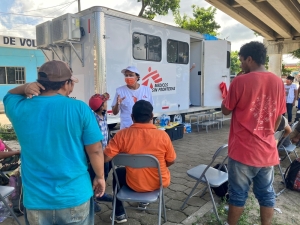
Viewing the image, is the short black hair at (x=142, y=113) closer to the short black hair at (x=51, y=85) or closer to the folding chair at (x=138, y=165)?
the folding chair at (x=138, y=165)

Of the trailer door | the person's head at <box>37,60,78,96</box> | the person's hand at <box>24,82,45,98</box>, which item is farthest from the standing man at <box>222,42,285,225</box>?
the trailer door

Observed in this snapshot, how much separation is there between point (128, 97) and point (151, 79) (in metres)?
2.57

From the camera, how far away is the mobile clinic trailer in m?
4.84

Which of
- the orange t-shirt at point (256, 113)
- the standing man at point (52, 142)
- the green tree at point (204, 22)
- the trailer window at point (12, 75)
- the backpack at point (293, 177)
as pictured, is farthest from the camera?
the green tree at point (204, 22)

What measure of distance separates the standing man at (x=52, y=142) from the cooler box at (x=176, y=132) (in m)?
4.86

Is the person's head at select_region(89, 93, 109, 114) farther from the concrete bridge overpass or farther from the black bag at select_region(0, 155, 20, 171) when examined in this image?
the concrete bridge overpass

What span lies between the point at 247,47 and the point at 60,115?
157 cm

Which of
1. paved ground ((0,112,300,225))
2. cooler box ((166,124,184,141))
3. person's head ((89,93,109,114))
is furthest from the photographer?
cooler box ((166,124,184,141))

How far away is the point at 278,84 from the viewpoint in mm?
2082

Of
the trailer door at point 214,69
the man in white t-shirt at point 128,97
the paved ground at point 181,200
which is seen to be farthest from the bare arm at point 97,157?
the trailer door at point 214,69

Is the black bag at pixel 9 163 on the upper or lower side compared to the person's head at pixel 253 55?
lower

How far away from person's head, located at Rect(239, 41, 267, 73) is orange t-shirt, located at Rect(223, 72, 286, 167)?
0.10m

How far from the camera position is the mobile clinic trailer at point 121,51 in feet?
15.9

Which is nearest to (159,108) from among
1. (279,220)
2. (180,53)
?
(180,53)
